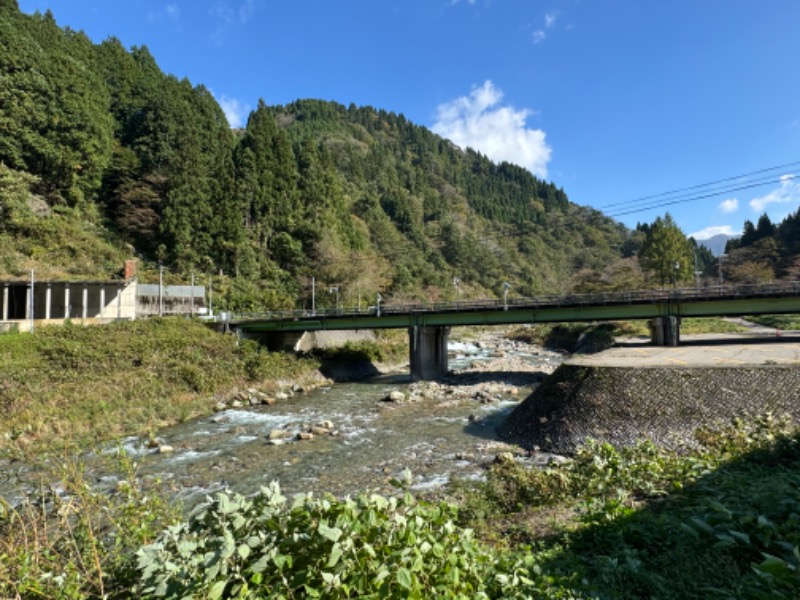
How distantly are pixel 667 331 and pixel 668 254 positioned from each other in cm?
3810

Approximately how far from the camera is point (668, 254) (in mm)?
61469

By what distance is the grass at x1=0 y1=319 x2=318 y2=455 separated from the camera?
65.3ft

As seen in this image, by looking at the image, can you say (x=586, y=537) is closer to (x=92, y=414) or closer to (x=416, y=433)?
(x=416, y=433)

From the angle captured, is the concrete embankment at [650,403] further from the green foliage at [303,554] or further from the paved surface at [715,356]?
the green foliage at [303,554]

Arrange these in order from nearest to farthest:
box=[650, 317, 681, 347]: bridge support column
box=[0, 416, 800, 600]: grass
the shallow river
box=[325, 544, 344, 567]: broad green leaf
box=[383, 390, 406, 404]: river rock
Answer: box=[325, 544, 344, 567]: broad green leaf → box=[0, 416, 800, 600]: grass → the shallow river → box=[383, 390, 406, 404]: river rock → box=[650, 317, 681, 347]: bridge support column

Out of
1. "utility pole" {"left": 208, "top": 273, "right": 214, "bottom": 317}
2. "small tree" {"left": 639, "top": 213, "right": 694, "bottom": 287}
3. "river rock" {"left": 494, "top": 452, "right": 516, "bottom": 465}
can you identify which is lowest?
"river rock" {"left": 494, "top": 452, "right": 516, "bottom": 465}

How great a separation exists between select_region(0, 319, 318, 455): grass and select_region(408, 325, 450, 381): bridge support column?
853 centimetres

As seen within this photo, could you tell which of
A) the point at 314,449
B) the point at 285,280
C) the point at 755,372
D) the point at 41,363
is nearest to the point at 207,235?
the point at 285,280

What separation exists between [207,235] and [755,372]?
49.8 metres

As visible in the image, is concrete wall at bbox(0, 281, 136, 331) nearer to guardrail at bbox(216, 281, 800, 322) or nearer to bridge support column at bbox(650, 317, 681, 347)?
guardrail at bbox(216, 281, 800, 322)

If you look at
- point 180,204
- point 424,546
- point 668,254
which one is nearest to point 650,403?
point 424,546

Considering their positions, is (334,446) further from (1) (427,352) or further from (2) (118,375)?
(1) (427,352)

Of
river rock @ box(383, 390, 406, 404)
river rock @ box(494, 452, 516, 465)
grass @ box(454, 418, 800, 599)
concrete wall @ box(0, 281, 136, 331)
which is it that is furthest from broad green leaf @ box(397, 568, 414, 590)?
concrete wall @ box(0, 281, 136, 331)

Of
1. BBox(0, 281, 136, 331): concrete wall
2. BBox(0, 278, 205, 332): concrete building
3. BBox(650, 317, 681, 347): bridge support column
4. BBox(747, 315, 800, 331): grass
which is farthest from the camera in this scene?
BBox(747, 315, 800, 331): grass
